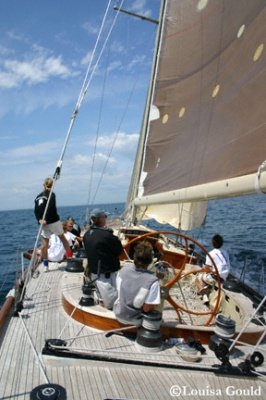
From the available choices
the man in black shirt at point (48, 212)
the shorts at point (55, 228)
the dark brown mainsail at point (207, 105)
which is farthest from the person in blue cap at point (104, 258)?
the shorts at point (55, 228)

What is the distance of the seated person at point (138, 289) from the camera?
4.47 m

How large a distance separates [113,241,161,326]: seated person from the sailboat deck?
1.51ft

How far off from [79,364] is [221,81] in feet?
15.0

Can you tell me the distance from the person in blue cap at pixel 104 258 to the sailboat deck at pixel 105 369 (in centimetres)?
59

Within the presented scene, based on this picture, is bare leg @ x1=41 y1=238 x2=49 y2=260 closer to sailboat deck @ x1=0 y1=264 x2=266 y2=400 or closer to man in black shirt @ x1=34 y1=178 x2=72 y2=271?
man in black shirt @ x1=34 y1=178 x2=72 y2=271

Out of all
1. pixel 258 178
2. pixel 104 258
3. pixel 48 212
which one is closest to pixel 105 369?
pixel 104 258

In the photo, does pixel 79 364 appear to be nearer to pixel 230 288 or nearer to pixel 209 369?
pixel 209 369

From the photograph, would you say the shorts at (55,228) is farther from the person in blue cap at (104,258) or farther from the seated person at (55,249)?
the person in blue cap at (104,258)

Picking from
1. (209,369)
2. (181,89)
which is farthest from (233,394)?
(181,89)

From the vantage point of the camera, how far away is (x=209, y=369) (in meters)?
4.05

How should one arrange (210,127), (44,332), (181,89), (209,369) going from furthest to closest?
(181,89), (210,127), (44,332), (209,369)

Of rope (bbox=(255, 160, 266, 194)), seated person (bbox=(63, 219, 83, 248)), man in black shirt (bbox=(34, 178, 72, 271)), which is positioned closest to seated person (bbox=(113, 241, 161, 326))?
rope (bbox=(255, 160, 266, 194))

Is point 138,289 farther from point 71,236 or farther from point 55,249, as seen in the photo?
point 71,236

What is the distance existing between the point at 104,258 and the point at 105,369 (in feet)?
5.31
